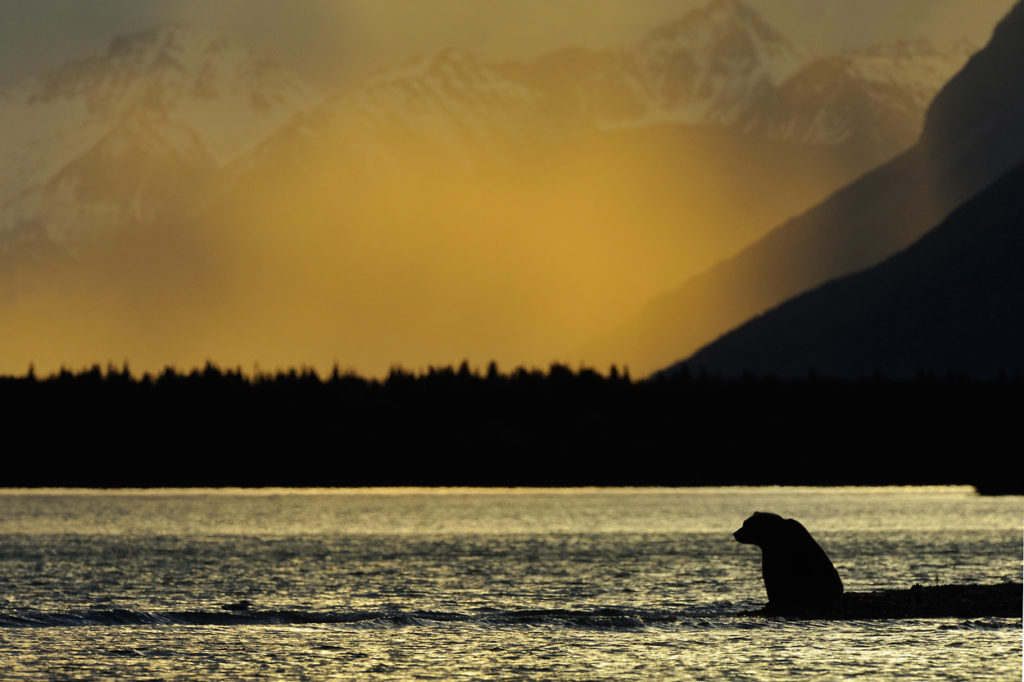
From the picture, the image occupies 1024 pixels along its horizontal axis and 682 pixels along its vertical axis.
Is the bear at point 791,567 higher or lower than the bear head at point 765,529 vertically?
lower

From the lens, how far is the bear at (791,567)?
182 ft

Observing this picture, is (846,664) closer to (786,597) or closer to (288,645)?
(786,597)

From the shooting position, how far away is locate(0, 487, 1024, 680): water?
45469mm

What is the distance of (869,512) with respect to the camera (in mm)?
163250

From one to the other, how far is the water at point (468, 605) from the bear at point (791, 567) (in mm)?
1810

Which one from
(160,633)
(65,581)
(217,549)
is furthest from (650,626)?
(217,549)

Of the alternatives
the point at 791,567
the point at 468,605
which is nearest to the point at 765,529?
the point at 791,567

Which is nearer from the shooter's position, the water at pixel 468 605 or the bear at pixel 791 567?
the water at pixel 468 605

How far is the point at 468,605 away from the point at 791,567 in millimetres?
12328

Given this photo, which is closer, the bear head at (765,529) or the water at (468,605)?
the water at (468,605)

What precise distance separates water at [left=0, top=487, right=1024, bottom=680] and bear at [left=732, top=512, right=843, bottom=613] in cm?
181

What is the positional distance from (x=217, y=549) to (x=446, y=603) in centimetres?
4471

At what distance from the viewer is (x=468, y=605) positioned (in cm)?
6291

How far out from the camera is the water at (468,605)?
45469 millimetres
